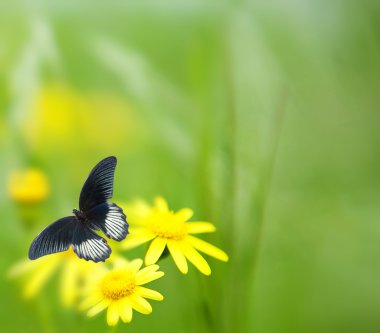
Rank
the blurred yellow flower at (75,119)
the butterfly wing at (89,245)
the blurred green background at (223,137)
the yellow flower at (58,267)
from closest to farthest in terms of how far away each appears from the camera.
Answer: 1. the butterfly wing at (89,245)
2. the yellow flower at (58,267)
3. the blurred green background at (223,137)
4. the blurred yellow flower at (75,119)

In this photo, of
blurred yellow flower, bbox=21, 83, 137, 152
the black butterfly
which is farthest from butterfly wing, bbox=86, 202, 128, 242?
blurred yellow flower, bbox=21, 83, 137, 152

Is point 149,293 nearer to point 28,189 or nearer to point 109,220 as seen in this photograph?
point 109,220

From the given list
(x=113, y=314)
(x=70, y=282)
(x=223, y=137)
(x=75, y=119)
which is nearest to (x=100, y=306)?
(x=113, y=314)

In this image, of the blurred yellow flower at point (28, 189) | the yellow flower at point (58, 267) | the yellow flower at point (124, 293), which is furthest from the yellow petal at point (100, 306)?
the blurred yellow flower at point (28, 189)

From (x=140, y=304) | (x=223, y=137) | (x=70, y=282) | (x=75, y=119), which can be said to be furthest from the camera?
(x=75, y=119)

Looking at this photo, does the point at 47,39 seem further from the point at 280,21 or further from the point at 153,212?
the point at 153,212

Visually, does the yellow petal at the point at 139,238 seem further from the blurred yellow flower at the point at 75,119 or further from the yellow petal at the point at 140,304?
the blurred yellow flower at the point at 75,119
